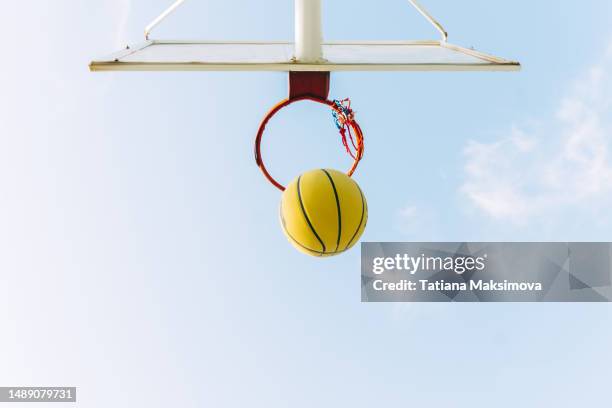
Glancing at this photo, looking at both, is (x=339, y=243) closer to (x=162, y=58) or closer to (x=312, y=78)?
(x=312, y=78)

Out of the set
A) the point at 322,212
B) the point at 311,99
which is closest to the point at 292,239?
the point at 322,212

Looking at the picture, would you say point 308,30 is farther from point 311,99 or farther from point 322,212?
point 322,212

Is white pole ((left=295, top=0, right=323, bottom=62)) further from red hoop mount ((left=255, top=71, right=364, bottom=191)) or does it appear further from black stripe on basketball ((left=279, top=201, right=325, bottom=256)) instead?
black stripe on basketball ((left=279, top=201, right=325, bottom=256))

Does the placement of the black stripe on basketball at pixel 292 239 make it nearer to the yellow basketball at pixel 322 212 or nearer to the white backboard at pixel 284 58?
the yellow basketball at pixel 322 212

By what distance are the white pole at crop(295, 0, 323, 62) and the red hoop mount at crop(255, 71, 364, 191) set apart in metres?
0.12

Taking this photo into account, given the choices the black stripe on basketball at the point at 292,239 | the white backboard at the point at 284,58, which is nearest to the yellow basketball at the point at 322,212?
the black stripe on basketball at the point at 292,239

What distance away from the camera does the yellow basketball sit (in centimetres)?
401

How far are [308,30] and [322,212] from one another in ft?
3.88

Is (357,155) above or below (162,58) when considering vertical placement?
below

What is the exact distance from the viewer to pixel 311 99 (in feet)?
13.5

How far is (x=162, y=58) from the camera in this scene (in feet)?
12.8

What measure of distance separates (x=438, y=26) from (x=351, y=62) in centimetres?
113

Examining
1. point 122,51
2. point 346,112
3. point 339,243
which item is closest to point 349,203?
point 339,243

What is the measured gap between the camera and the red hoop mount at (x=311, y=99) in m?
4.04
